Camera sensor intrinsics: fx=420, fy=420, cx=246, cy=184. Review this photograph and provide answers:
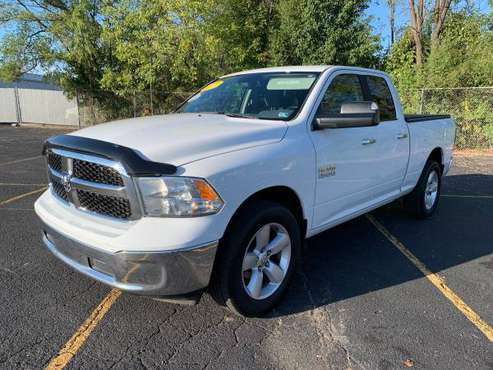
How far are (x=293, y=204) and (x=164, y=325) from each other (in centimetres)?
136

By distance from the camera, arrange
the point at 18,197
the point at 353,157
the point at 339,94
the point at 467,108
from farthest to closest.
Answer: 1. the point at 467,108
2. the point at 18,197
3. the point at 339,94
4. the point at 353,157

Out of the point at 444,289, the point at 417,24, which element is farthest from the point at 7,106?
the point at 444,289

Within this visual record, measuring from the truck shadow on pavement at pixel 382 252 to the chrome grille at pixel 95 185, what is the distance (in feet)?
4.91

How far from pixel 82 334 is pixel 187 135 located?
5.18ft

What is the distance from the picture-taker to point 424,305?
3.47 meters

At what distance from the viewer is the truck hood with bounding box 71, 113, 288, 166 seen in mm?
2701

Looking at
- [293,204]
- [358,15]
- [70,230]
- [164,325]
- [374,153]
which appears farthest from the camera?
[358,15]

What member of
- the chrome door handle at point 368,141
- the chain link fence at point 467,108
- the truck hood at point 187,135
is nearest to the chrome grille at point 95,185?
the truck hood at point 187,135

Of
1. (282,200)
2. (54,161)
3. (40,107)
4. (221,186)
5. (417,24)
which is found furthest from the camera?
(40,107)

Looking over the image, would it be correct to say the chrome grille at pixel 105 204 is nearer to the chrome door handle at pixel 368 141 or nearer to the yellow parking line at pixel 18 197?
the chrome door handle at pixel 368 141

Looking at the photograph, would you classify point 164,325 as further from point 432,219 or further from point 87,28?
point 87,28

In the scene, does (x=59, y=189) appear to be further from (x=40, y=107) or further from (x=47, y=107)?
(x=40, y=107)

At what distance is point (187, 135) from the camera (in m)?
2.98

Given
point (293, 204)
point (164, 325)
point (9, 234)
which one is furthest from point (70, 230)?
point (9, 234)
